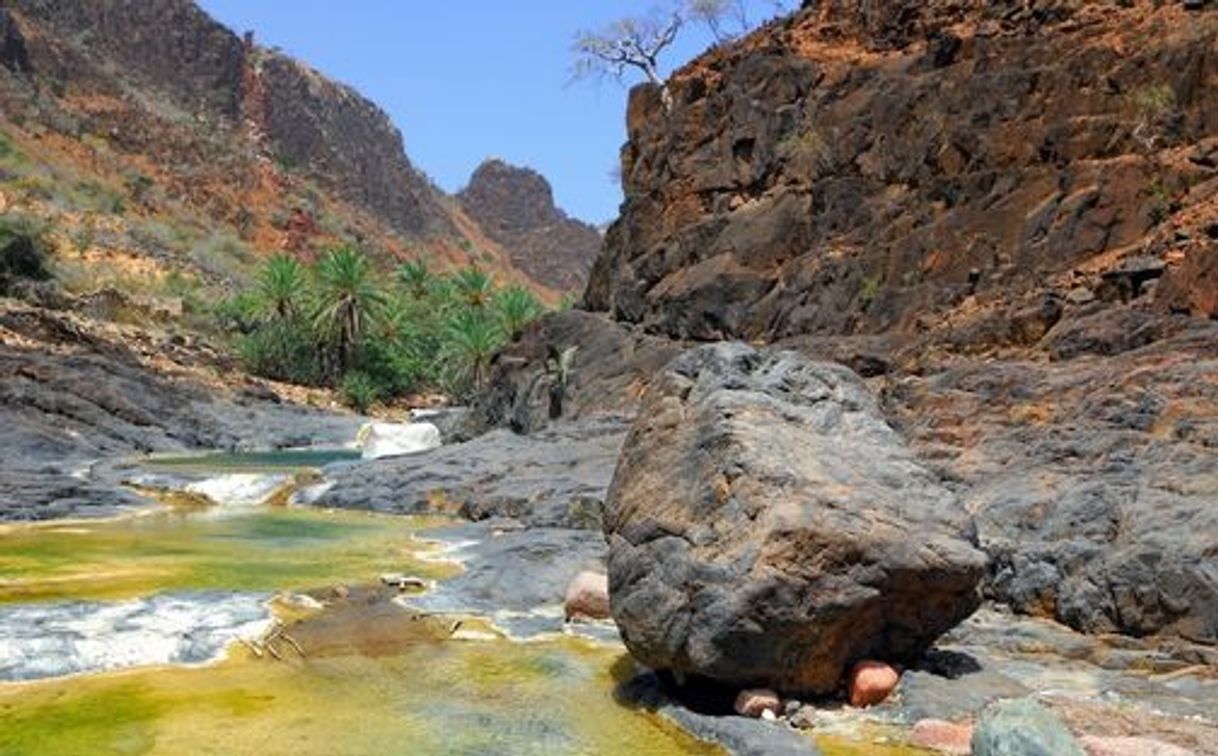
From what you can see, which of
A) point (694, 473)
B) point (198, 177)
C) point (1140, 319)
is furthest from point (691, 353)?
point (198, 177)

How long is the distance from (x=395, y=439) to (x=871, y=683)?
37491mm

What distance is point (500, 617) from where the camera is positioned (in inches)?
511

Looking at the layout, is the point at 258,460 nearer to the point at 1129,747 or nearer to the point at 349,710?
the point at 349,710

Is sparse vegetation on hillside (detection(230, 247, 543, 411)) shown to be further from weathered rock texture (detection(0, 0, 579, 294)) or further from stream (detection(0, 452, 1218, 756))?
stream (detection(0, 452, 1218, 756))

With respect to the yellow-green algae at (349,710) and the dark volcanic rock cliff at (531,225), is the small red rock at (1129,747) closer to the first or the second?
the yellow-green algae at (349,710)

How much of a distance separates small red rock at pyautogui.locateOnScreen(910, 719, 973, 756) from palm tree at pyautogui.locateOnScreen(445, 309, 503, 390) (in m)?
52.2

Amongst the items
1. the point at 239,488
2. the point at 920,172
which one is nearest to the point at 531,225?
the point at 920,172

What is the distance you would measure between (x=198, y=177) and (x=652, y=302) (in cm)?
7377

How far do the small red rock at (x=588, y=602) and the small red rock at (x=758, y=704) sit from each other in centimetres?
376

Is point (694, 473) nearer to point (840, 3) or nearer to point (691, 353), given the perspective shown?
point (691, 353)

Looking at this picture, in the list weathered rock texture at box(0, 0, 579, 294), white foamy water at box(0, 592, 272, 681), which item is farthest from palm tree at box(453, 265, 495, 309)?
white foamy water at box(0, 592, 272, 681)

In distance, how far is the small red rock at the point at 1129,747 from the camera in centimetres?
688

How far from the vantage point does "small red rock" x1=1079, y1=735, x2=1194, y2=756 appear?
6.88 meters

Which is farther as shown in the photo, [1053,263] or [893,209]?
[893,209]
